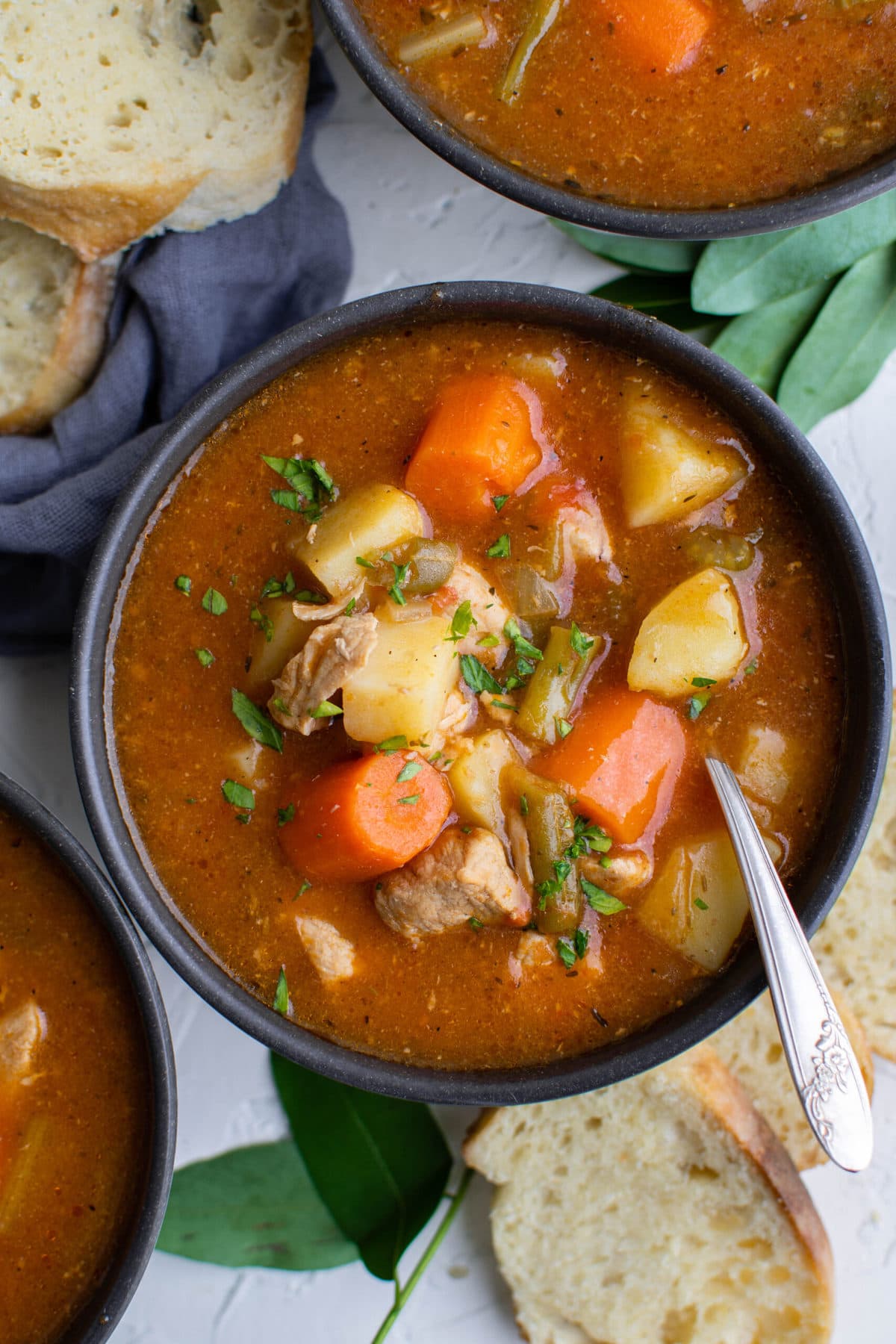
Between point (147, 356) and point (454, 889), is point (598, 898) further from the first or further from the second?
point (147, 356)

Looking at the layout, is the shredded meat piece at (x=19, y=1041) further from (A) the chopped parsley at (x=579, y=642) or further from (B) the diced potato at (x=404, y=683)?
(A) the chopped parsley at (x=579, y=642)

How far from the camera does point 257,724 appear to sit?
2418 millimetres

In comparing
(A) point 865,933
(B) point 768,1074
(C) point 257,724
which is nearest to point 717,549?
(C) point 257,724

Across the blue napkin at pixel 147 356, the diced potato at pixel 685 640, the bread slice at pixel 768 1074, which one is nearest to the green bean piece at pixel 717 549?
the diced potato at pixel 685 640

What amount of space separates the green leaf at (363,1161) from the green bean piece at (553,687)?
1337 millimetres

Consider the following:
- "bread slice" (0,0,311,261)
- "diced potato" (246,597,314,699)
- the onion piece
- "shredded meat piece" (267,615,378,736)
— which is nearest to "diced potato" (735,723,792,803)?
"shredded meat piece" (267,615,378,736)

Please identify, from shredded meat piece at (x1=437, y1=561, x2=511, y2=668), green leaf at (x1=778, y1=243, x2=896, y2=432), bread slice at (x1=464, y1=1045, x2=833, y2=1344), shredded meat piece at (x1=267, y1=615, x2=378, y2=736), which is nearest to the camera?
shredded meat piece at (x1=267, y1=615, x2=378, y2=736)

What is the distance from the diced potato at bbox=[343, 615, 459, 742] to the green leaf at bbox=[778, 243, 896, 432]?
1.27 metres

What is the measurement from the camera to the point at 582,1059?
248cm

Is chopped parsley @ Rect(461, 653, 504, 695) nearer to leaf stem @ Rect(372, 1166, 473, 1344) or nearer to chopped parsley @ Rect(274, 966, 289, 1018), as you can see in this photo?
chopped parsley @ Rect(274, 966, 289, 1018)

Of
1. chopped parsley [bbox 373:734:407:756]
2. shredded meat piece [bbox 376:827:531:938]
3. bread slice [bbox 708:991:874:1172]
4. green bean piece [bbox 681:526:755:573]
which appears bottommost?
bread slice [bbox 708:991:874:1172]

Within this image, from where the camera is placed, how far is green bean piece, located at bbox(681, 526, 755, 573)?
242 centimetres

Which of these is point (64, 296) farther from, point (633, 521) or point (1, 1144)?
point (1, 1144)

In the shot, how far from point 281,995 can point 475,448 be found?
1.12 metres
